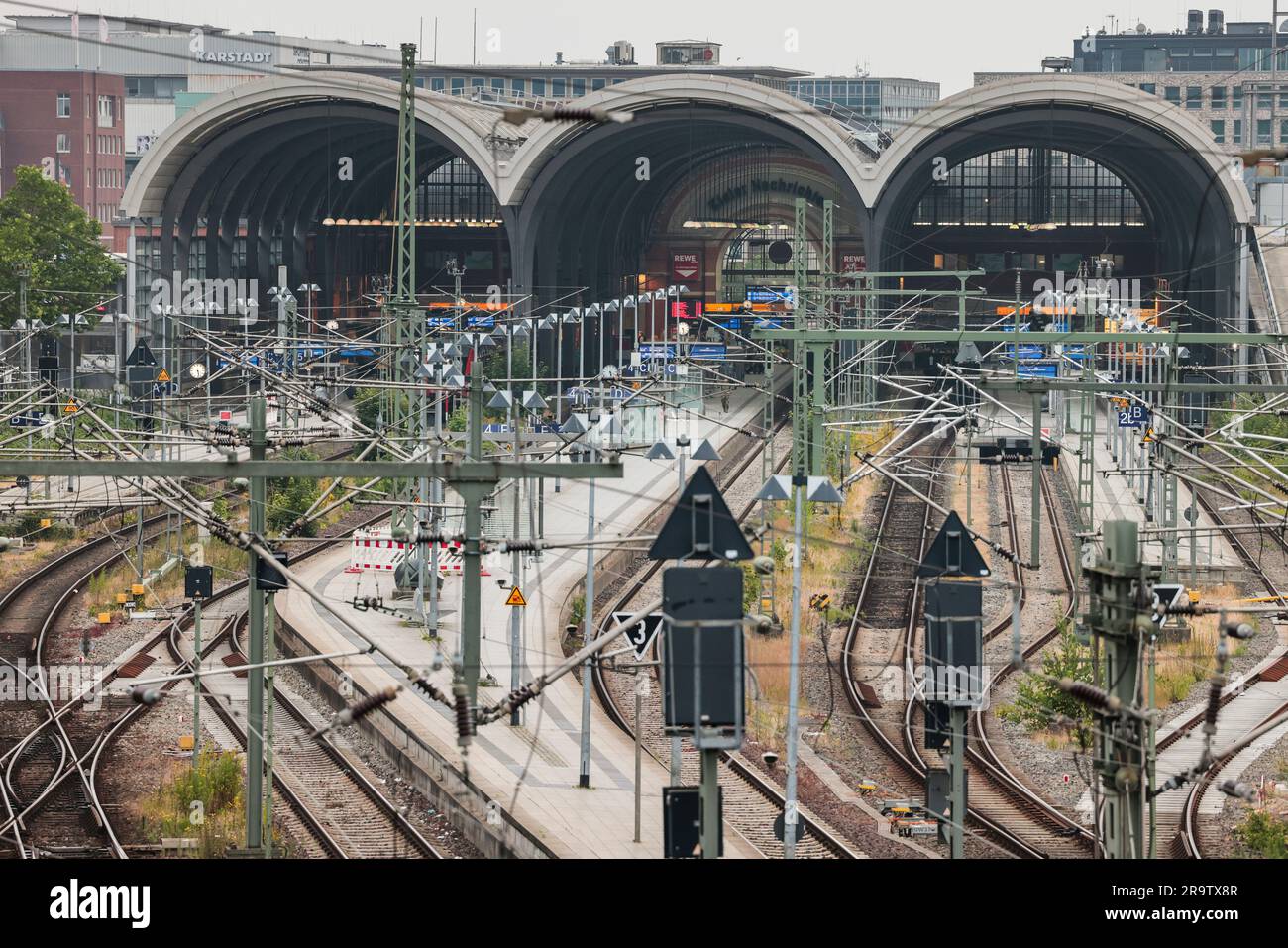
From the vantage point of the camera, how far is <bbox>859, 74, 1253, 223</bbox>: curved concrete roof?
232ft

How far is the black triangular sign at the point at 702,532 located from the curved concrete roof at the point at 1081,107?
189 feet

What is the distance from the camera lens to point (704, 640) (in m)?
13.9

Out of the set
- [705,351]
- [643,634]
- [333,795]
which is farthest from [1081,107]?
[643,634]

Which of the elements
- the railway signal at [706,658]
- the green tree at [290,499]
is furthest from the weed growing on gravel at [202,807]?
the green tree at [290,499]

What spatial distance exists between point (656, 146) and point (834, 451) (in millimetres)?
37920

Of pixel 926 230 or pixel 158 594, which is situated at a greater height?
pixel 926 230

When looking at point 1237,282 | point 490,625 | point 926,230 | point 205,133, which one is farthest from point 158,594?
point 926,230

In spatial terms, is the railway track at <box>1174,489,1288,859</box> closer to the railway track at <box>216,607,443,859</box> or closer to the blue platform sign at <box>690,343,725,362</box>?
the railway track at <box>216,607,443,859</box>

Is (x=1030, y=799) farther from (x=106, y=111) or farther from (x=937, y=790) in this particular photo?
(x=106, y=111)

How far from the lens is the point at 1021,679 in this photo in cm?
3042

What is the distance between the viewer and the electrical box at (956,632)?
17.0m

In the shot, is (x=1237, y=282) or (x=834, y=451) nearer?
(x=834, y=451)

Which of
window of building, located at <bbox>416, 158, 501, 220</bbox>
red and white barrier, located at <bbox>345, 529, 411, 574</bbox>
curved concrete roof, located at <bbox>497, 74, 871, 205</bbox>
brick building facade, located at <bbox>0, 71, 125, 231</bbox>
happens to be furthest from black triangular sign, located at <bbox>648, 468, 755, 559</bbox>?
brick building facade, located at <bbox>0, 71, 125, 231</bbox>

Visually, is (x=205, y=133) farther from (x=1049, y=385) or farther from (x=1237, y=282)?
(x=1049, y=385)
